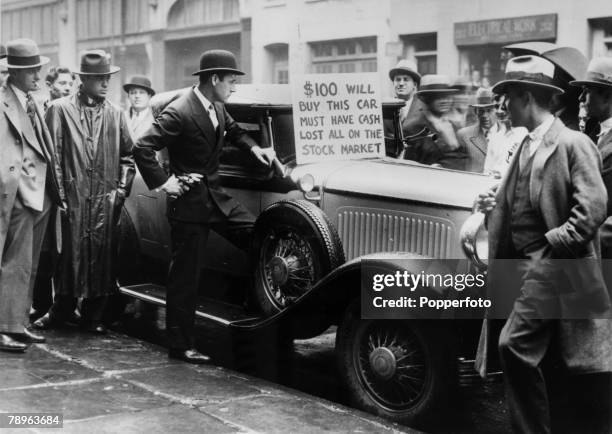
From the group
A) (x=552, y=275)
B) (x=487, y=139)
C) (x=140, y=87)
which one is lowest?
(x=552, y=275)

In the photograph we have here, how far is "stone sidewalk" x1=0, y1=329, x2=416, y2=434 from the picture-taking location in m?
4.33

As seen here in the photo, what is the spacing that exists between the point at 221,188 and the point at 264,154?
35cm

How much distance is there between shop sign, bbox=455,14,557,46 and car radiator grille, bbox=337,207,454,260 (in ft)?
14.2

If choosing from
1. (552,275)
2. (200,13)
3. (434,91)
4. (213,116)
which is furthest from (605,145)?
(200,13)

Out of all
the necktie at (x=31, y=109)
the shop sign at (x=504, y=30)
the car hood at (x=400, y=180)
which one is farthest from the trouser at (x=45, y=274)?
the shop sign at (x=504, y=30)

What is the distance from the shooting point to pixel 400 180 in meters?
5.16

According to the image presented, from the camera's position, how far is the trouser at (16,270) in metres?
5.70

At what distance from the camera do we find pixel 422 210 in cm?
495

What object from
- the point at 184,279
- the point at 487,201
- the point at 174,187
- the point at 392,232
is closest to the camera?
the point at 487,201

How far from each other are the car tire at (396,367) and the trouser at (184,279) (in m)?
1.16

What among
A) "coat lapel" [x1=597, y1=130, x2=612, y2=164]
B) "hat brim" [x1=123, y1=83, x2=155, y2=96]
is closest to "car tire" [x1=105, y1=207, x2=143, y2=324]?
"hat brim" [x1=123, y1=83, x2=155, y2=96]

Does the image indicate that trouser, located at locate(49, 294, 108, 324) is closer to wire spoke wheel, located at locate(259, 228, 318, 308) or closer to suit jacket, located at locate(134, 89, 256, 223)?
suit jacket, located at locate(134, 89, 256, 223)

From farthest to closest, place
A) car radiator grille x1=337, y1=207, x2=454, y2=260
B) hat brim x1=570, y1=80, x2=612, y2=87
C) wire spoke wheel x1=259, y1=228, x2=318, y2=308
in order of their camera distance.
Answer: wire spoke wheel x1=259, y1=228, x2=318, y2=308 → car radiator grille x1=337, y1=207, x2=454, y2=260 → hat brim x1=570, y1=80, x2=612, y2=87

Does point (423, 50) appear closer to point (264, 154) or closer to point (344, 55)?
point (344, 55)
